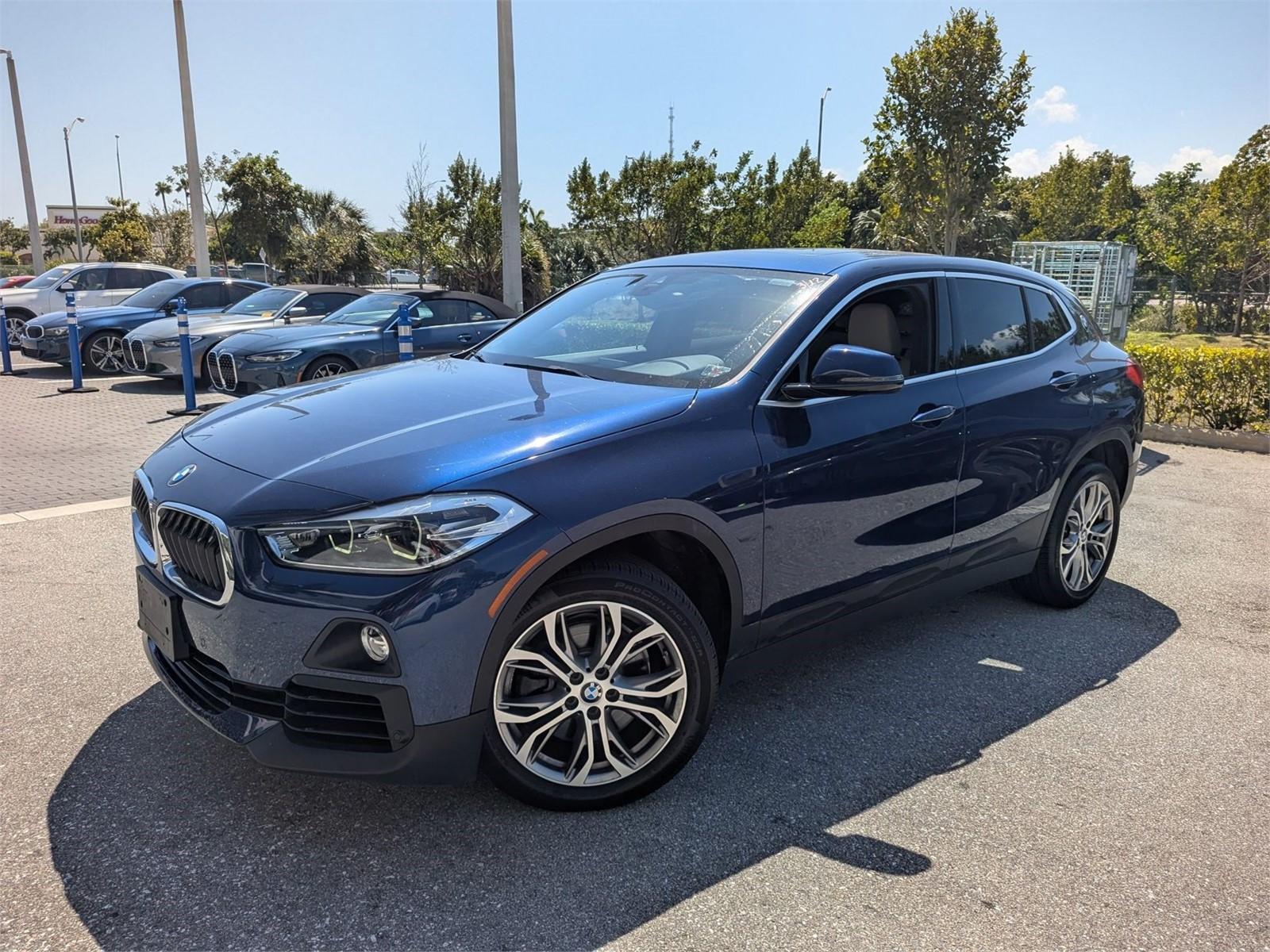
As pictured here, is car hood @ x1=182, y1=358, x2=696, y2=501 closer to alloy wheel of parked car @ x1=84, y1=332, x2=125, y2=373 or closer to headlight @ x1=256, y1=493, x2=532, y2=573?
headlight @ x1=256, y1=493, x2=532, y2=573

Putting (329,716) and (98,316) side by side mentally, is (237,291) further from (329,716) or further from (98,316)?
(329,716)

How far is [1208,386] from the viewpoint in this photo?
9992 mm

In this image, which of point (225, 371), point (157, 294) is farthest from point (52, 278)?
point (225, 371)

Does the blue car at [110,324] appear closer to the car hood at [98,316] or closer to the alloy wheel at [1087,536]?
Answer: the car hood at [98,316]

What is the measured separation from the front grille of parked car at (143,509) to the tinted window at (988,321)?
3.15 m

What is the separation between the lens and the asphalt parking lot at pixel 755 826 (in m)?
2.39

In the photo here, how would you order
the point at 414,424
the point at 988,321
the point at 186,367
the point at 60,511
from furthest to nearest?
the point at 186,367
the point at 60,511
the point at 988,321
the point at 414,424

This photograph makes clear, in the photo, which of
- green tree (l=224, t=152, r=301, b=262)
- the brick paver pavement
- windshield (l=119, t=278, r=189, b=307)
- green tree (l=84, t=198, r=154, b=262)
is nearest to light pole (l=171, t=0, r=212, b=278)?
windshield (l=119, t=278, r=189, b=307)

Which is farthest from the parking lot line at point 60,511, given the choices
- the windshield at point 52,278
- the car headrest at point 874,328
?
the windshield at point 52,278

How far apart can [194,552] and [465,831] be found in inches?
45.1

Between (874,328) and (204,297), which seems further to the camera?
(204,297)

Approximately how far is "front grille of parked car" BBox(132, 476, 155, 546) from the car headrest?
2.57 metres

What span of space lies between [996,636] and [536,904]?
111 inches

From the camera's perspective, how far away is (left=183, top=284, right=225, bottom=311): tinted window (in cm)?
1513
